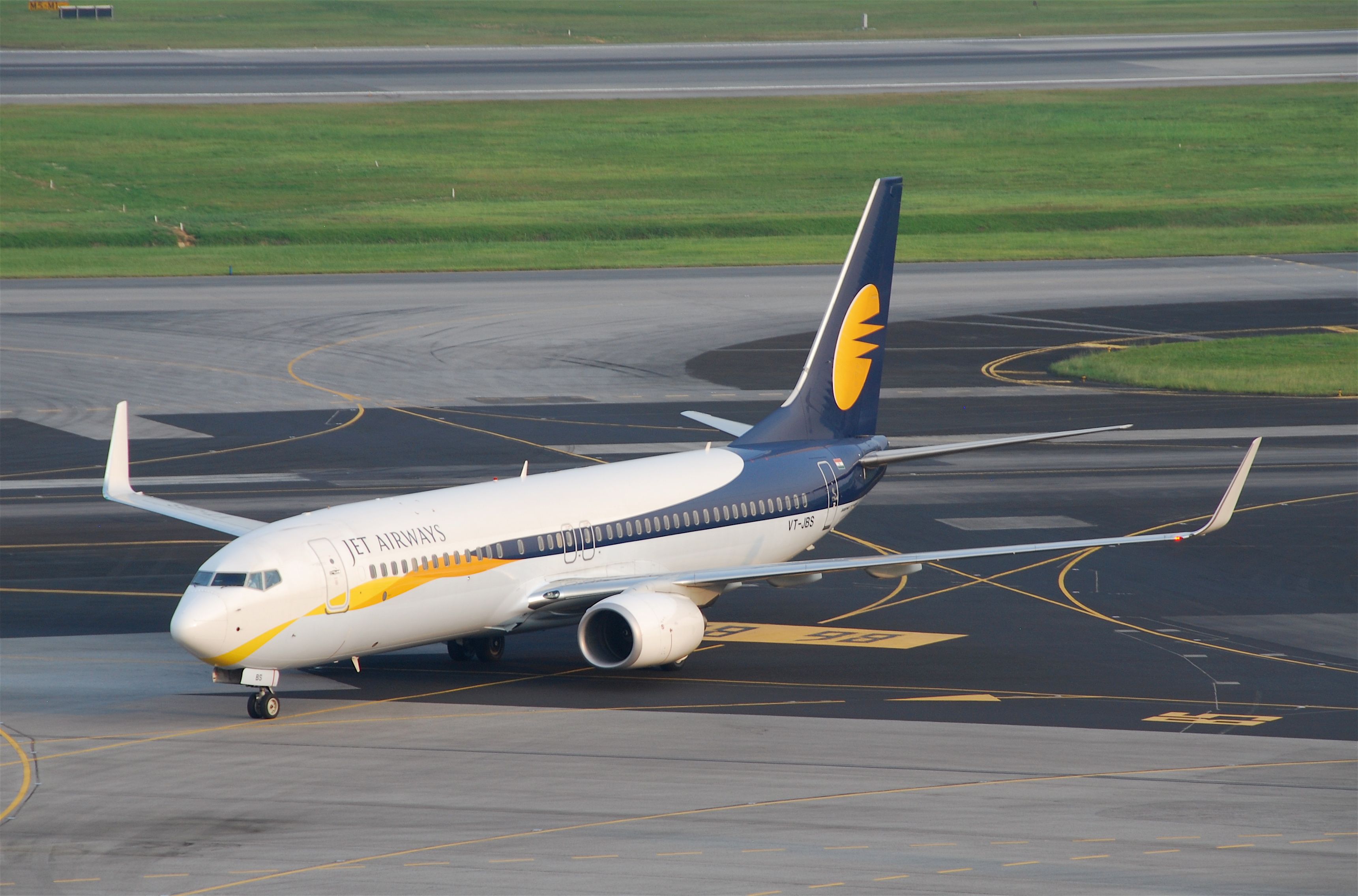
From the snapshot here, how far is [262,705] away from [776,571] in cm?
974

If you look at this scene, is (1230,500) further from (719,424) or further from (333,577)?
(333,577)

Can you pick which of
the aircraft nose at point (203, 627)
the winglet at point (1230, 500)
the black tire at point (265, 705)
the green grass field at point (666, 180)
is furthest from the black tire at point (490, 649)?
the green grass field at point (666, 180)

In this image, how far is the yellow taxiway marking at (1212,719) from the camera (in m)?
31.3

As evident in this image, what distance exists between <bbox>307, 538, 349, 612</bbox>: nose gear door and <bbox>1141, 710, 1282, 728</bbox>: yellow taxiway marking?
14332mm

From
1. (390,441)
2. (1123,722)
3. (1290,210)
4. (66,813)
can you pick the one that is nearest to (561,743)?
(66,813)

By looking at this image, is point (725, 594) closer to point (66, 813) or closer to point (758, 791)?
point (758, 791)

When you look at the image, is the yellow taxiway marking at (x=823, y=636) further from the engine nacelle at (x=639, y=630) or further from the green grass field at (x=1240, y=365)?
the green grass field at (x=1240, y=365)

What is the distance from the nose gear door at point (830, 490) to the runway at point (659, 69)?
103054 mm

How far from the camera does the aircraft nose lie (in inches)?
1164

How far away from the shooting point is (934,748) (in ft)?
97.9

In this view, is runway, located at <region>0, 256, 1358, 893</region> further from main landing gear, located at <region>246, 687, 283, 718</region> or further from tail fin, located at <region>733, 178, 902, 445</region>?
tail fin, located at <region>733, 178, 902, 445</region>

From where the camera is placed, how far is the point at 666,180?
115062 millimetres

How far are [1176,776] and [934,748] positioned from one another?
3962 mm

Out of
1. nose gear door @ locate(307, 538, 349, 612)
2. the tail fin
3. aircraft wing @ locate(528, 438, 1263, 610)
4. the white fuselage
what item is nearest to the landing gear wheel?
the white fuselage
